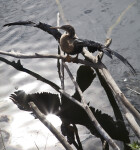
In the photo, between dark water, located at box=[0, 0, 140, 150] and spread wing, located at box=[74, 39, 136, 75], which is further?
dark water, located at box=[0, 0, 140, 150]

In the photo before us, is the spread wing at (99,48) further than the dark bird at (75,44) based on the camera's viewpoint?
No

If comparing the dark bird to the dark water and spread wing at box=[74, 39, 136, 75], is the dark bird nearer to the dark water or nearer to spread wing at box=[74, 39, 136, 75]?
spread wing at box=[74, 39, 136, 75]

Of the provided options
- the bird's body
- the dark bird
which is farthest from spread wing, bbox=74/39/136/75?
the bird's body

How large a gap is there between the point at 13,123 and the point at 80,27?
2943 mm

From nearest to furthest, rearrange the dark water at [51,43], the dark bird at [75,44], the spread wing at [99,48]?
the spread wing at [99,48], the dark bird at [75,44], the dark water at [51,43]

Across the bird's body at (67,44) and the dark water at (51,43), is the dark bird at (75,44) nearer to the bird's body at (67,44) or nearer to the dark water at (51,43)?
the bird's body at (67,44)

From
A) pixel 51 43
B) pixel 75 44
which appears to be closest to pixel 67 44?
pixel 75 44

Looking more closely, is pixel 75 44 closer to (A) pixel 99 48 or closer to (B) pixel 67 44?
(B) pixel 67 44

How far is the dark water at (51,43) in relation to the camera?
4.22 m

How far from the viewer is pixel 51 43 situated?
585cm

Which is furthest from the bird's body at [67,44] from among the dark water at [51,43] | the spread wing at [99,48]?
the dark water at [51,43]

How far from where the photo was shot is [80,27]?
615 centimetres

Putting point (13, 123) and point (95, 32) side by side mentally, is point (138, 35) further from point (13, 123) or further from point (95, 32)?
point (13, 123)

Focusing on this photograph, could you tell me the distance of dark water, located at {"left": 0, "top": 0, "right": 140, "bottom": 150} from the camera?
422 cm
